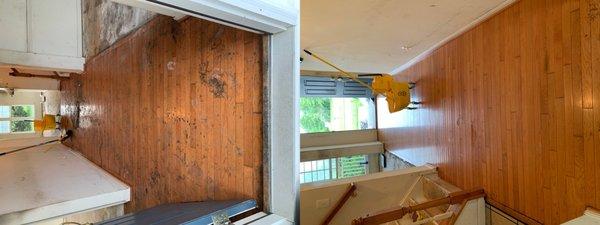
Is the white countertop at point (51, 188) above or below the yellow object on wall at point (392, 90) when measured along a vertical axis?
below

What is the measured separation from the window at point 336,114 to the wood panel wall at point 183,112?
3.44m

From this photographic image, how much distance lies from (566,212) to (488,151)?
702 mm

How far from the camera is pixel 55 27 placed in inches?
140

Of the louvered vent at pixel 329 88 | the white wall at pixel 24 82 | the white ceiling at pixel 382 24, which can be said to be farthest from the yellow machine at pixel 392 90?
the white wall at pixel 24 82

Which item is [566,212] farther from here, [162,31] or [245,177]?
[162,31]

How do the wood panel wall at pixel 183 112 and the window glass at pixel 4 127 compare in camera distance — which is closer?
the wood panel wall at pixel 183 112

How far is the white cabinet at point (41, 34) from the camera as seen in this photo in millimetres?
3080

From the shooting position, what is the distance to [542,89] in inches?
64.9

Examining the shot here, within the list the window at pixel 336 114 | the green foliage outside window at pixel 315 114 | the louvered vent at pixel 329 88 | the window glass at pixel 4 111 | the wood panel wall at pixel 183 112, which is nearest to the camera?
the wood panel wall at pixel 183 112

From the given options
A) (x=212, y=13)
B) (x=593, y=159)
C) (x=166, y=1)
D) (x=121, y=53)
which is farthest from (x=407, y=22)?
(x=121, y=53)

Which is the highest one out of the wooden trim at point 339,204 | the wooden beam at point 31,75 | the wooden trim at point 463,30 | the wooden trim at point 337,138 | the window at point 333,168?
the wooden beam at point 31,75

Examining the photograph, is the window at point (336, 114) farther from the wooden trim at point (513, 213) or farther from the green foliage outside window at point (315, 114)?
the wooden trim at point (513, 213)

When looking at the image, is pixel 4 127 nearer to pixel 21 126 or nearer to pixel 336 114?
pixel 21 126

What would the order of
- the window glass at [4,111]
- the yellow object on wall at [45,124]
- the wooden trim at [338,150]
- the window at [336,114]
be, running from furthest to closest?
1. the window at [336,114]
2. the window glass at [4,111]
3. the yellow object on wall at [45,124]
4. the wooden trim at [338,150]
